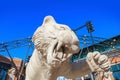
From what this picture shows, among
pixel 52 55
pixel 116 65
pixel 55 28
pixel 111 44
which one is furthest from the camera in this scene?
pixel 116 65

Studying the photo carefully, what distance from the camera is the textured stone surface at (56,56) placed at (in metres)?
0.58

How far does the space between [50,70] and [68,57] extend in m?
0.08

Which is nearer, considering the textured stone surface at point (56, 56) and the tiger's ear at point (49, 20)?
the textured stone surface at point (56, 56)

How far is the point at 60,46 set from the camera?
1.93 feet

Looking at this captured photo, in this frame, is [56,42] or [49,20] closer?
[56,42]

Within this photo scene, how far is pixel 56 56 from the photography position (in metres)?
0.56

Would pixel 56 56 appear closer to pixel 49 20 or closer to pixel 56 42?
pixel 56 42

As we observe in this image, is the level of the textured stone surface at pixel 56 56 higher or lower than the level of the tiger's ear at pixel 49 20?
lower

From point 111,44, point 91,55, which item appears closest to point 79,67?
point 91,55

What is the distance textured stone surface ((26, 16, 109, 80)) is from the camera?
582 millimetres

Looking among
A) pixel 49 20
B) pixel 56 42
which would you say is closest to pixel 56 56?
pixel 56 42

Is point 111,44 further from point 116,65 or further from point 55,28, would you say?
point 55,28

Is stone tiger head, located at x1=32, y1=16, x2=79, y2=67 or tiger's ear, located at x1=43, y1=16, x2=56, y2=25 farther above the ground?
tiger's ear, located at x1=43, y1=16, x2=56, y2=25

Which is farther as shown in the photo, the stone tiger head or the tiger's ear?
the tiger's ear
